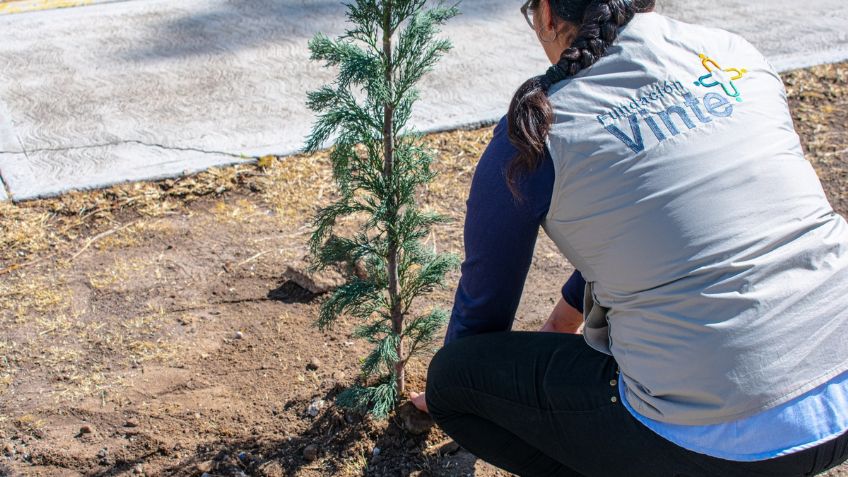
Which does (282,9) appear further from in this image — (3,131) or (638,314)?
(638,314)

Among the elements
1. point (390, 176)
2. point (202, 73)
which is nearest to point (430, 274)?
point (390, 176)

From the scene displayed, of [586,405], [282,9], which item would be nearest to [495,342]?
[586,405]

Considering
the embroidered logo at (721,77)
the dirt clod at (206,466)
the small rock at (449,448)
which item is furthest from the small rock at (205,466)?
the embroidered logo at (721,77)

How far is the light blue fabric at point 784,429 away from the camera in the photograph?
5.53 feet

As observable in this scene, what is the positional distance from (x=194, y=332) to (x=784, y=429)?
2.09 m

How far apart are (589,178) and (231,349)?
1.72 metres

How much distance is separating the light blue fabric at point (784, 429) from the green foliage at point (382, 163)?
99 cm

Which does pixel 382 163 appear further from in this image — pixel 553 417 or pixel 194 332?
pixel 194 332

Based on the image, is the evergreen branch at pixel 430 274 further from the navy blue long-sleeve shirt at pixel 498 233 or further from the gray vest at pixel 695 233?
the gray vest at pixel 695 233

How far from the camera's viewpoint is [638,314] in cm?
177

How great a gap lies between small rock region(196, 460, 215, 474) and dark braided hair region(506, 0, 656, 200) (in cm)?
138

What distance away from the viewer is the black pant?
1.79m

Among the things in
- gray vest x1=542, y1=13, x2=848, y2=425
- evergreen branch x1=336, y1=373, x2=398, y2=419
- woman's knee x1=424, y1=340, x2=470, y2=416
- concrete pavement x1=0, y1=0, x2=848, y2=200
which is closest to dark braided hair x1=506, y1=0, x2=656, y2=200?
gray vest x1=542, y1=13, x2=848, y2=425

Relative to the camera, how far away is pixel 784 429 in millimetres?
1683
